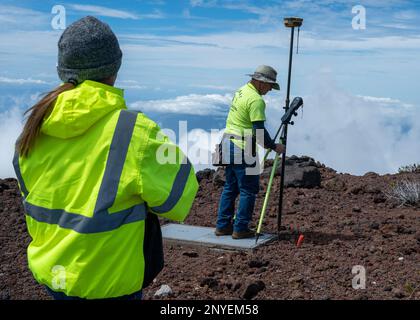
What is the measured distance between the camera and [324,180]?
11.7 m

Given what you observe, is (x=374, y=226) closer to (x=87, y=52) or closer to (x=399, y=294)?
(x=399, y=294)

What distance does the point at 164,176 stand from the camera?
8.71 feet

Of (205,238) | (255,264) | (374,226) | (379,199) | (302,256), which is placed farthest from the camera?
(379,199)

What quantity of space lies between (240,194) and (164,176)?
5.00m

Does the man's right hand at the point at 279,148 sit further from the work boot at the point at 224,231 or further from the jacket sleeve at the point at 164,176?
the jacket sleeve at the point at 164,176

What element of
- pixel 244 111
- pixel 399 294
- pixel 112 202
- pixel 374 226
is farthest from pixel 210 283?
pixel 112 202

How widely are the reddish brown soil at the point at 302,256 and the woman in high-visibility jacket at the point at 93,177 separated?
3183 millimetres

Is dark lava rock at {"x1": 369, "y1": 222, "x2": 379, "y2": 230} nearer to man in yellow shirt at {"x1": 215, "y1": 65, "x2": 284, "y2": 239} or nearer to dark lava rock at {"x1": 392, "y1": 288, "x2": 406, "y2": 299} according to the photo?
man in yellow shirt at {"x1": 215, "y1": 65, "x2": 284, "y2": 239}

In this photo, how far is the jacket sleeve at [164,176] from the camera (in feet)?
8.58

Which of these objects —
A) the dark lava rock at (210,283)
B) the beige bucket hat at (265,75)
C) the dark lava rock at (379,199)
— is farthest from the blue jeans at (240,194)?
the dark lava rock at (379,199)

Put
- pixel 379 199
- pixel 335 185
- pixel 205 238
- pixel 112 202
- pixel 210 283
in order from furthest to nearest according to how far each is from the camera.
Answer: pixel 335 185, pixel 379 199, pixel 205 238, pixel 210 283, pixel 112 202
